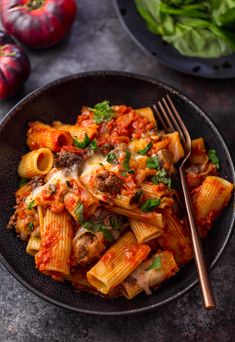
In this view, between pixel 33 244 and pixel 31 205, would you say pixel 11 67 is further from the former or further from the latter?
pixel 33 244

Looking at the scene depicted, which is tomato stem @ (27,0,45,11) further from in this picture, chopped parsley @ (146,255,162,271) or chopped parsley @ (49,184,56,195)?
chopped parsley @ (146,255,162,271)

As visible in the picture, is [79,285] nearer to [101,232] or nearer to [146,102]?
[101,232]

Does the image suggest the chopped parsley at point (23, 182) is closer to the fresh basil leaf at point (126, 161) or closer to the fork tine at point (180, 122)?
the fresh basil leaf at point (126, 161)

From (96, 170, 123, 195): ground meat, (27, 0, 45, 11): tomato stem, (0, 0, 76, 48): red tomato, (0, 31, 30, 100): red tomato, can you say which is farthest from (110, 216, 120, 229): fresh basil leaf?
(27, 0, 45, 11): tomato stem

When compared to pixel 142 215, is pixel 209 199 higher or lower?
lower

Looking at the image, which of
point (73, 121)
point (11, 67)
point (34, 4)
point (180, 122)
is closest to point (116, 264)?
point (180, 122)
